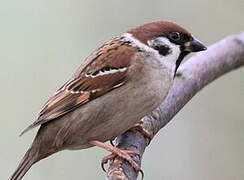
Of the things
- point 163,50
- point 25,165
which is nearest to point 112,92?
point 163,50

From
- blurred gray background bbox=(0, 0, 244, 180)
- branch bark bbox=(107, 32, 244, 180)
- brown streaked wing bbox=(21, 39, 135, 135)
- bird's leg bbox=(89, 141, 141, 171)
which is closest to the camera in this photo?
bird's leg bbox=(89, 141, 141, 171)

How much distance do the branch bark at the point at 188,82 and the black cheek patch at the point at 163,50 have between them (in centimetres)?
10

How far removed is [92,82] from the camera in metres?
2.44

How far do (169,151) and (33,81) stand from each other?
579 mm

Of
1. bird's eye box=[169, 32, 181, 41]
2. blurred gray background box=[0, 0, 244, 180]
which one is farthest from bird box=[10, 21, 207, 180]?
blurred gray background box=[0, 0, 244, 180]

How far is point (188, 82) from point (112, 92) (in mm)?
221

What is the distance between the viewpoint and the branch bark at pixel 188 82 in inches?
90.6

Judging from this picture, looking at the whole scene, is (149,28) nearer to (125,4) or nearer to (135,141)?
(135,141)

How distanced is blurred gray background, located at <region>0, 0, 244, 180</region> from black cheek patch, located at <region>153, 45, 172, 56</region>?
638 mm

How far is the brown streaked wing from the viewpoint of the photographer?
7.88 feet

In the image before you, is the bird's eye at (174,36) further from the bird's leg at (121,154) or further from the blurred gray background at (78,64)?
the blurred gray background at (78,64)

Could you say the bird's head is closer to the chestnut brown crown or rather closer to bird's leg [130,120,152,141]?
the chestnut brown crown

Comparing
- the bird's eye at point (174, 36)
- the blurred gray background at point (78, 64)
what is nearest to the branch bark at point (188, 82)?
the bird's eye at point (174, 36)

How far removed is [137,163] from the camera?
2.16m
